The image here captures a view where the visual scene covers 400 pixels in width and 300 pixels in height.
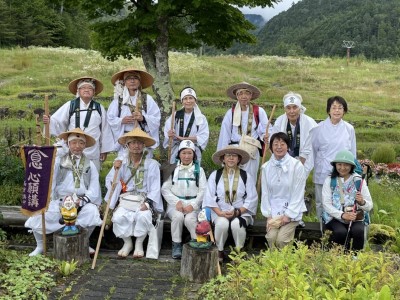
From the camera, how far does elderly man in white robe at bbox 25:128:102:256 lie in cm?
633

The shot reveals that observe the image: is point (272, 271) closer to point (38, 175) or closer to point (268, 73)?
point (38, 175)

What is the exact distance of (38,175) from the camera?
6.02 m

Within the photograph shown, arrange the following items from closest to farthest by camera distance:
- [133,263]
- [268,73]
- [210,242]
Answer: [210,242], [133,263], [268,73]

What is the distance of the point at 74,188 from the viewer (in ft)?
21.2

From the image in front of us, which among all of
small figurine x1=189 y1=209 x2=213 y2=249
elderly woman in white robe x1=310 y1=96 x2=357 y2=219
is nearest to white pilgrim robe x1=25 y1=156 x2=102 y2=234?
small figurine x1=189 y1=209 x2=213 y2=249

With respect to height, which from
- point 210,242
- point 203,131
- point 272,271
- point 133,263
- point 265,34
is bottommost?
point 133,263

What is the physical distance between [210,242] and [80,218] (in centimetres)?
181

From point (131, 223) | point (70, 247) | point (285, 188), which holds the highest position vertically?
point (285, 188)

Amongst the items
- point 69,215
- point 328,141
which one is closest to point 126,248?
point 69,215

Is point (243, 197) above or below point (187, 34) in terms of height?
below

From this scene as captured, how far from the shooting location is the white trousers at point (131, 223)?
6324mm

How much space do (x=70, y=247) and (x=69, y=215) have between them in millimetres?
391

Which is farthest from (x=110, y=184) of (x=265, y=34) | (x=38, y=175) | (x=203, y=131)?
(x=265, y=34)

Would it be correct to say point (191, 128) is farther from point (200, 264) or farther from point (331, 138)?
point (200, 264)
